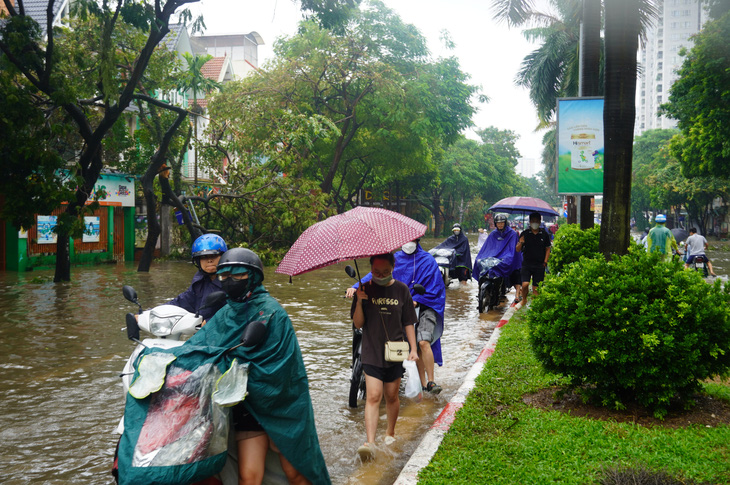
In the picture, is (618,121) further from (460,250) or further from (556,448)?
(460,250)

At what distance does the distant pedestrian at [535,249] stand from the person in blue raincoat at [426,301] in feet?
16.4

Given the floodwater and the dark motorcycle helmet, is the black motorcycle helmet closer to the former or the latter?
the dark motorcycle helmet

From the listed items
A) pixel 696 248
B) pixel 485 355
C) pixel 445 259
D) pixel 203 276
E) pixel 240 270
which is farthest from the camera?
pixel 696 248

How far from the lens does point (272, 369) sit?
3.22m

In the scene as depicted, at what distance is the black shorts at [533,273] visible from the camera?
11711mm

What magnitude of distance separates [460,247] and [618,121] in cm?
817

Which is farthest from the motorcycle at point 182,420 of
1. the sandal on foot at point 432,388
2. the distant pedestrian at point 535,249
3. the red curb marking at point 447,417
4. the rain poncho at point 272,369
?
the distant pedestrian at point 535,249

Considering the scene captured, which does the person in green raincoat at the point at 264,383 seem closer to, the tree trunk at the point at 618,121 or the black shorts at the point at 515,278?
the tree trunk at the point at 618,121

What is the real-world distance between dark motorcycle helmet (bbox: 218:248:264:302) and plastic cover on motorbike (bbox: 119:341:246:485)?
1.45 feet

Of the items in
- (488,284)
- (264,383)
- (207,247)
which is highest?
(207,247)

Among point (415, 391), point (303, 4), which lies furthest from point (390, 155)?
point (415, 391)

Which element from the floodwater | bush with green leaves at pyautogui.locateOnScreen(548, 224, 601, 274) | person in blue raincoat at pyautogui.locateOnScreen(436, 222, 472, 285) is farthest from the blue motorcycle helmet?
person in blue raincoat at pyautogui.locateOnScreen(436, 222, 472, 285)

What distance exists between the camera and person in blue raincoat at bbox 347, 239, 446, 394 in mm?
6945

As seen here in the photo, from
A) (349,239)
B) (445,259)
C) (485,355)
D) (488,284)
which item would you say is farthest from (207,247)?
(445,259)
